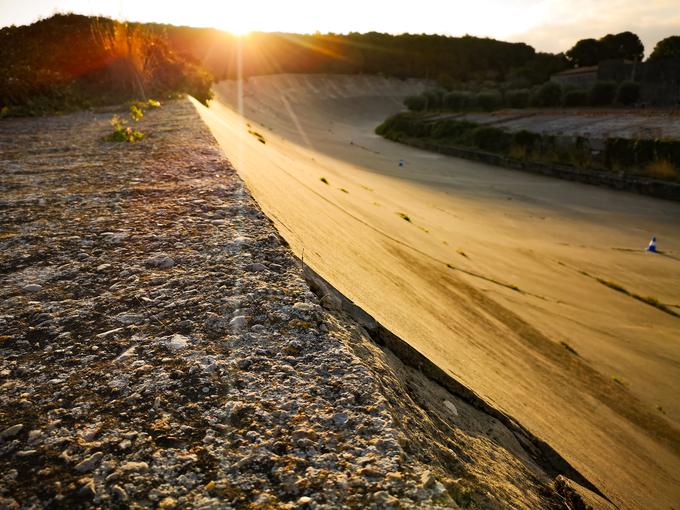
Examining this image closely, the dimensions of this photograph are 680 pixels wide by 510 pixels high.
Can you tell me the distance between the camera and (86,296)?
4.80ft

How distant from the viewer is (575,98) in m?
27.7

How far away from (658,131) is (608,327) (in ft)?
47.2

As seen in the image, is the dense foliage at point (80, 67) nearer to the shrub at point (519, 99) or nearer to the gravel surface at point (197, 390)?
the gravel surface at point (197, 390)

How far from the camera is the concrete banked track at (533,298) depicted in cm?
228

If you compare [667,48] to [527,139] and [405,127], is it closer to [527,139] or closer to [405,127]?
[405,127]

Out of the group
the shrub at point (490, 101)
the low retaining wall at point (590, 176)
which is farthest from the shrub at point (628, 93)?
the low retaining wall at point (590, 176)

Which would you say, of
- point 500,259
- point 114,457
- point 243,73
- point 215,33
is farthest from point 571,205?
point 215,33

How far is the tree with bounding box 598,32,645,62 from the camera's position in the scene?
1950 inches

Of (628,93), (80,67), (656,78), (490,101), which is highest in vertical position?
(656,78)

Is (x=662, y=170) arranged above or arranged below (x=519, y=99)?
below

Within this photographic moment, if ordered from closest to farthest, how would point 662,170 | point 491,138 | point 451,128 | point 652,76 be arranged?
point 662,170 → point 491,138 → point 451,128 → point 652,76

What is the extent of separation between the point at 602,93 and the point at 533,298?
89.3 feet

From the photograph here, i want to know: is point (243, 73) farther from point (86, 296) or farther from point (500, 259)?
point (86, 296)

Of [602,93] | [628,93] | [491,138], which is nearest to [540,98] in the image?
[602,93]
